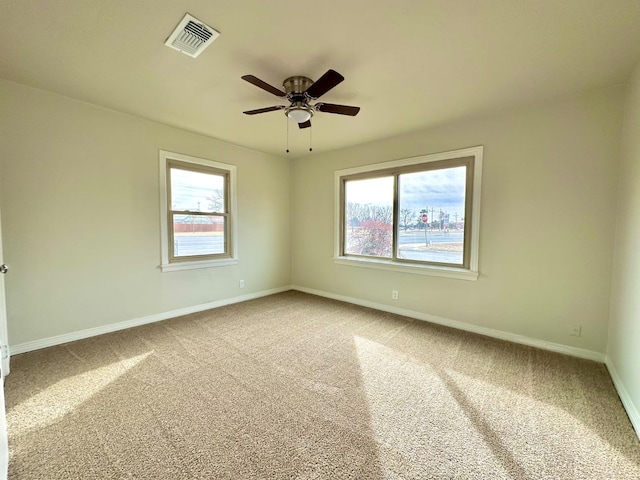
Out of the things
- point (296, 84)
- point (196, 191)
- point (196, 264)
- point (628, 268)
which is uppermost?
point (296, 84)

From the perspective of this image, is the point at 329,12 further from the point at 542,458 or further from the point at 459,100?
the point at 542,458

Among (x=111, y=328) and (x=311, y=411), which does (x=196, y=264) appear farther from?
(x=311, y=411)

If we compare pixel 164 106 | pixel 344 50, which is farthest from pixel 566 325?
pixel 164 106

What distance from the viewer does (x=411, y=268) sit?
3.67 meters

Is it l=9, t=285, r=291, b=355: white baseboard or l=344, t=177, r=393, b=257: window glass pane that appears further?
l=344, t=177, r=393, b=257: window glass pane

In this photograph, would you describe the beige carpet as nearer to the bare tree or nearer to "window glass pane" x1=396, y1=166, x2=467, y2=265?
"window glass pane" x1=396, y1=166, x2=467, y2=265

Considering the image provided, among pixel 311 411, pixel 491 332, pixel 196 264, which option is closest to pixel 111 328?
pixel 196 264

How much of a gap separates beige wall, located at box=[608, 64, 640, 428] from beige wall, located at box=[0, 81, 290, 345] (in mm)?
4442


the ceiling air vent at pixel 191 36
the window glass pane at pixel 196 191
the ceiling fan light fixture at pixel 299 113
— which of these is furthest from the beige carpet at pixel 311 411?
the ceiling air vent at pixel 191 36

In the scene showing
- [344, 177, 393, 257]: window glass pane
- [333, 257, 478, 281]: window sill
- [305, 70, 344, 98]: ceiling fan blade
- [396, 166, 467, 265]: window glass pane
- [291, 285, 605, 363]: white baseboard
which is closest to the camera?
[305, 70, 344, 98]: ceiling fan blade

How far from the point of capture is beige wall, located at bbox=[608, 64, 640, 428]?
A: 73.0 inches

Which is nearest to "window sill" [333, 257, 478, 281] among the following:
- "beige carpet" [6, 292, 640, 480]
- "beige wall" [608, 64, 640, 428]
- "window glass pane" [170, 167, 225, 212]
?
"beige carpet" [6, 292, 640, 480]

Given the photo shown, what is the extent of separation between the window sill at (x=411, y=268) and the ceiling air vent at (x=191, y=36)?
10.6 feet

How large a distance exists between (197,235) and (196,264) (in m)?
0.43
